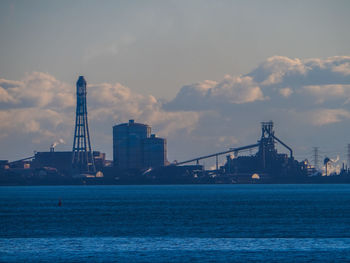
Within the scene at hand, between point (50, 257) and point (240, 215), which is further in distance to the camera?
point (240, 215)

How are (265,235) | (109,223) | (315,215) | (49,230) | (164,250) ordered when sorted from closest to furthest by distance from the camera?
1. (164,250)
2. (265,235)
3. (49,230)
4. (109,223)
5. (315,215)

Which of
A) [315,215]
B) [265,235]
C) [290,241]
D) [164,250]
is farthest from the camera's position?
[315,215]

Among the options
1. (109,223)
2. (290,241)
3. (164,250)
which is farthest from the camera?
(109,223)

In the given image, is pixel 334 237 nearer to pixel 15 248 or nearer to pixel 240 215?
pixel 15 248

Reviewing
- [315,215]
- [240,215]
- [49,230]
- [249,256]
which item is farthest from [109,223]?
[249,256]

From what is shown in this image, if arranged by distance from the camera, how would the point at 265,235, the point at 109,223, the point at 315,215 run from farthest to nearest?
1. the point at 315,215
2. the point at 109,223
3. the point at 265,235

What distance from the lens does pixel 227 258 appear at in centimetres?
5825

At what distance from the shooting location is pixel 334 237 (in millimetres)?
73375

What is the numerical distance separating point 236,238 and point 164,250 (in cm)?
1222

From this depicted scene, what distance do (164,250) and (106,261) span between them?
8004 millimetres

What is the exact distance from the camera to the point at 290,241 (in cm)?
6956

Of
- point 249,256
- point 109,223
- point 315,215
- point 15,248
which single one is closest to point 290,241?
point 249,256

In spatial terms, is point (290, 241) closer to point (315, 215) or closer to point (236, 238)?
point (236, 238)

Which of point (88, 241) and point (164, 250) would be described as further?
point (88, 241)
